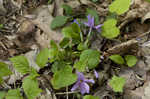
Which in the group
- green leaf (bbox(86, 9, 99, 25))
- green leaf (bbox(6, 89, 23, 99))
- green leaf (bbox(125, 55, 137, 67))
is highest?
green leaf (bbox(86, 9, 99, 25))

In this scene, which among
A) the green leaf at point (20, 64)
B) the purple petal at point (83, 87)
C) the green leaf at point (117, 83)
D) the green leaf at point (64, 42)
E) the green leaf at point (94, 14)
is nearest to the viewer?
the green leaf at point (117, 83)

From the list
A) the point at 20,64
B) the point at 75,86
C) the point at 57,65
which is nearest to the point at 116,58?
the point at 75,86

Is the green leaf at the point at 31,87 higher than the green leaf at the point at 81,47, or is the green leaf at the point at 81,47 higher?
the green leaf at the point at 81,47

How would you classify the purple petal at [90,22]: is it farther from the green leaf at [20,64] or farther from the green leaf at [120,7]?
the green leaf at [20,64]

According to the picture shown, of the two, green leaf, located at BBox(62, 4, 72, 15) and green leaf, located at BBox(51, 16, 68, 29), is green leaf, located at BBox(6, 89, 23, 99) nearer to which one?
green leaf, located at BBox(51, 16, 68, 29)

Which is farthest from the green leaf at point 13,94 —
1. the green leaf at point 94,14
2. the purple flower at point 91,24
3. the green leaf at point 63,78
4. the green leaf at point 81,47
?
the green leaf at point 94,14

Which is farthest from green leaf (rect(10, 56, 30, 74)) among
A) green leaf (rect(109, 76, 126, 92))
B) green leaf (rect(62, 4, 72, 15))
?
green leaf (rect(109, 76, 126, 92))
